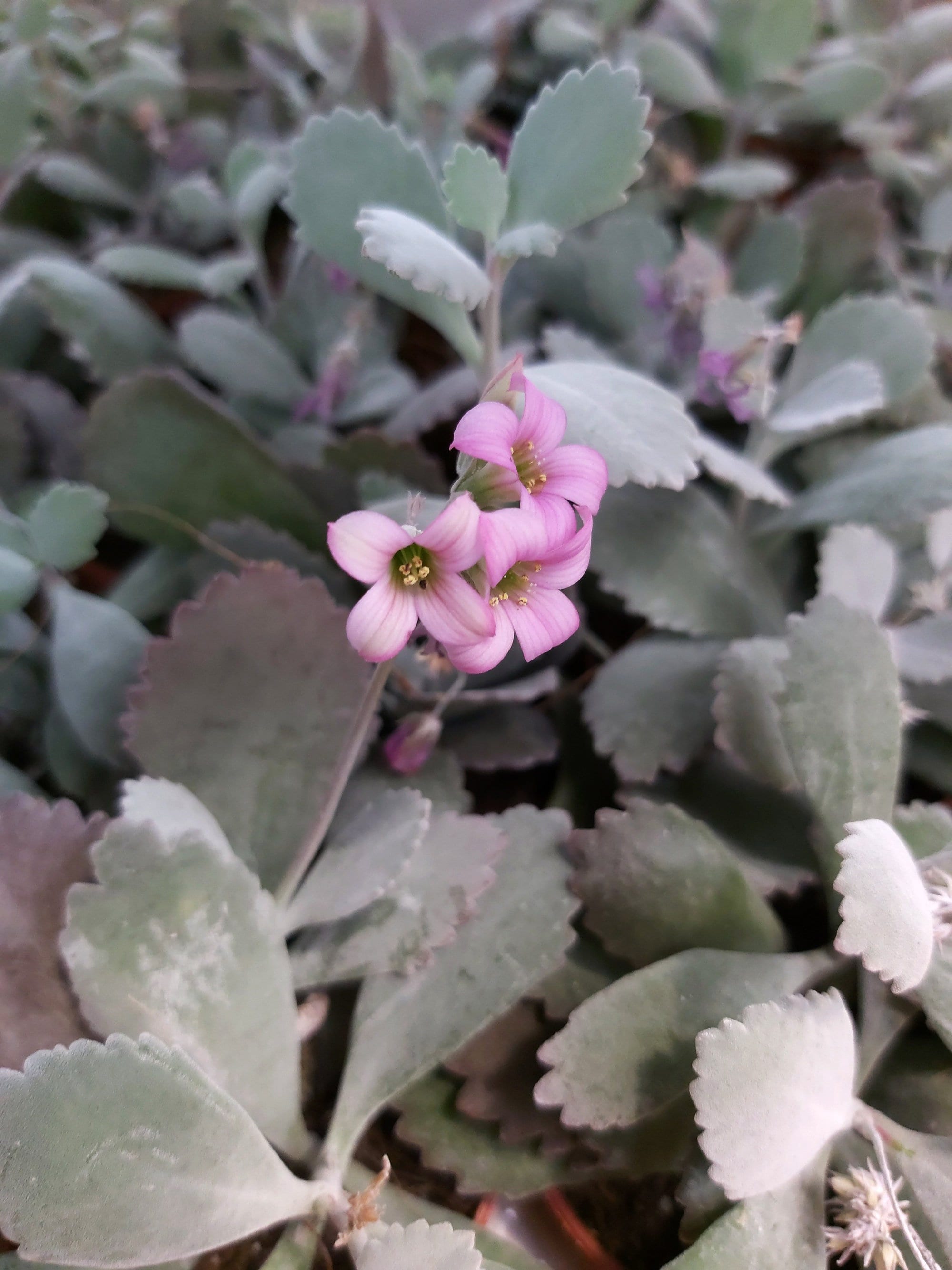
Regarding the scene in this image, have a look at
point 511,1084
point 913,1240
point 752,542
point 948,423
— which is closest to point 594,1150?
point 511,1084

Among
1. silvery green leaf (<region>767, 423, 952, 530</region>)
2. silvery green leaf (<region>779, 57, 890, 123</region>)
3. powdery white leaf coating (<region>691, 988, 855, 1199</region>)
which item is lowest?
powdery white leaf coating (<region>691, 988, 855, 1199</region>)

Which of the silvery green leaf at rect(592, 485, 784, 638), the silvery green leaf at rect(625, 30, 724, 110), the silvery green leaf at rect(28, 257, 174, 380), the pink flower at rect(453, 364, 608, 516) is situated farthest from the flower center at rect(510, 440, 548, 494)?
the silvery green leaf at rect(625, 30, 724, 110)

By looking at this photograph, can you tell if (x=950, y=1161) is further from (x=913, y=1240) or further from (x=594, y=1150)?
(x=594, y=1150)

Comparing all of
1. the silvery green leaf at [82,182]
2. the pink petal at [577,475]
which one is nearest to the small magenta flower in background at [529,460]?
the pink petal at [577,475]

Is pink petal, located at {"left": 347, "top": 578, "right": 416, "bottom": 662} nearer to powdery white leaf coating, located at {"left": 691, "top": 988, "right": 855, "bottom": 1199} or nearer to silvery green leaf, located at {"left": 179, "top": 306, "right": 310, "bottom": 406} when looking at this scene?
powdery white leaf coating, located at {"left": 691, "top": 988, "right": 855, "bottom": 1199}

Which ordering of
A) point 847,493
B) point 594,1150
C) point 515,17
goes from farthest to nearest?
point 515,17, point 847,493, point 594,1150

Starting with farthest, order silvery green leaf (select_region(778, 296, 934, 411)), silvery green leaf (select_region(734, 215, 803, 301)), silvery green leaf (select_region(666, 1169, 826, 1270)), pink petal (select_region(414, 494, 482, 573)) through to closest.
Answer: silvery green leaf (select_region(734, 215, 803, 301))
silvery green leaf (select_region(778, 296, 934, 411))
silvery green leaf (select_region(666, 1169, 826, 1270))
pink petal (select_region(414, 494, 482, 573))

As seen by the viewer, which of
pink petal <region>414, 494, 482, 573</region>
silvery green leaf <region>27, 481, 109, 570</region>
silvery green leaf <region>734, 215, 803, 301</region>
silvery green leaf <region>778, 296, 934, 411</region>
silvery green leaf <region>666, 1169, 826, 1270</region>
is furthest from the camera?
silvery green leaf <region>734, 215, 803, 301</region>
